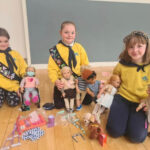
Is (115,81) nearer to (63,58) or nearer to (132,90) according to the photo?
(132,90)

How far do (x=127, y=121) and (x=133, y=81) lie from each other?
313 millimetres

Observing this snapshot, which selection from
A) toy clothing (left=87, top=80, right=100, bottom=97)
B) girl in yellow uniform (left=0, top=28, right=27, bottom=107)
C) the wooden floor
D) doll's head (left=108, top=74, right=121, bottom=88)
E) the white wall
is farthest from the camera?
the white wall

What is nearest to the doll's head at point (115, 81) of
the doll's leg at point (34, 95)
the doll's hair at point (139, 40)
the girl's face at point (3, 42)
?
the doll's hair at point (139, 40)

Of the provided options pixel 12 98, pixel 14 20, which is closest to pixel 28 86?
pixel 12 98

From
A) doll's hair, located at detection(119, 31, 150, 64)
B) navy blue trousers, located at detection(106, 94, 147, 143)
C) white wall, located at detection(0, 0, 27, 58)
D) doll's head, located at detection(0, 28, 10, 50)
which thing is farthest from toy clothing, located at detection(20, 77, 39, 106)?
white wall, located at detection(0, 0, 27, 58)

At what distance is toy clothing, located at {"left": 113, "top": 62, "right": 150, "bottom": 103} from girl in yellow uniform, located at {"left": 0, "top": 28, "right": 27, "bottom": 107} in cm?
96

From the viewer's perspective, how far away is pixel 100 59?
2.80 metres

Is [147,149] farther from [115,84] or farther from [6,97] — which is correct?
[6,97]

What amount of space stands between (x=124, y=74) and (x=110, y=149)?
0.58 meters

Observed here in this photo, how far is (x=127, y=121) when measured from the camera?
50.8 inches

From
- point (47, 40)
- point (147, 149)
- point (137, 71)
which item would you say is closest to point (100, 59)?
point (47, 40)

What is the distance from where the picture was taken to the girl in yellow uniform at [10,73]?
5.22ft

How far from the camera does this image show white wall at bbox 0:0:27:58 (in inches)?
96.6

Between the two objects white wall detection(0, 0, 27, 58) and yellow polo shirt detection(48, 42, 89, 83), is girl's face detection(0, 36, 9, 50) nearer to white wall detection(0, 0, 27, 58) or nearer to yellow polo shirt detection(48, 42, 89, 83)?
yellow polo shirt detection(48, 42, 89, 83)
